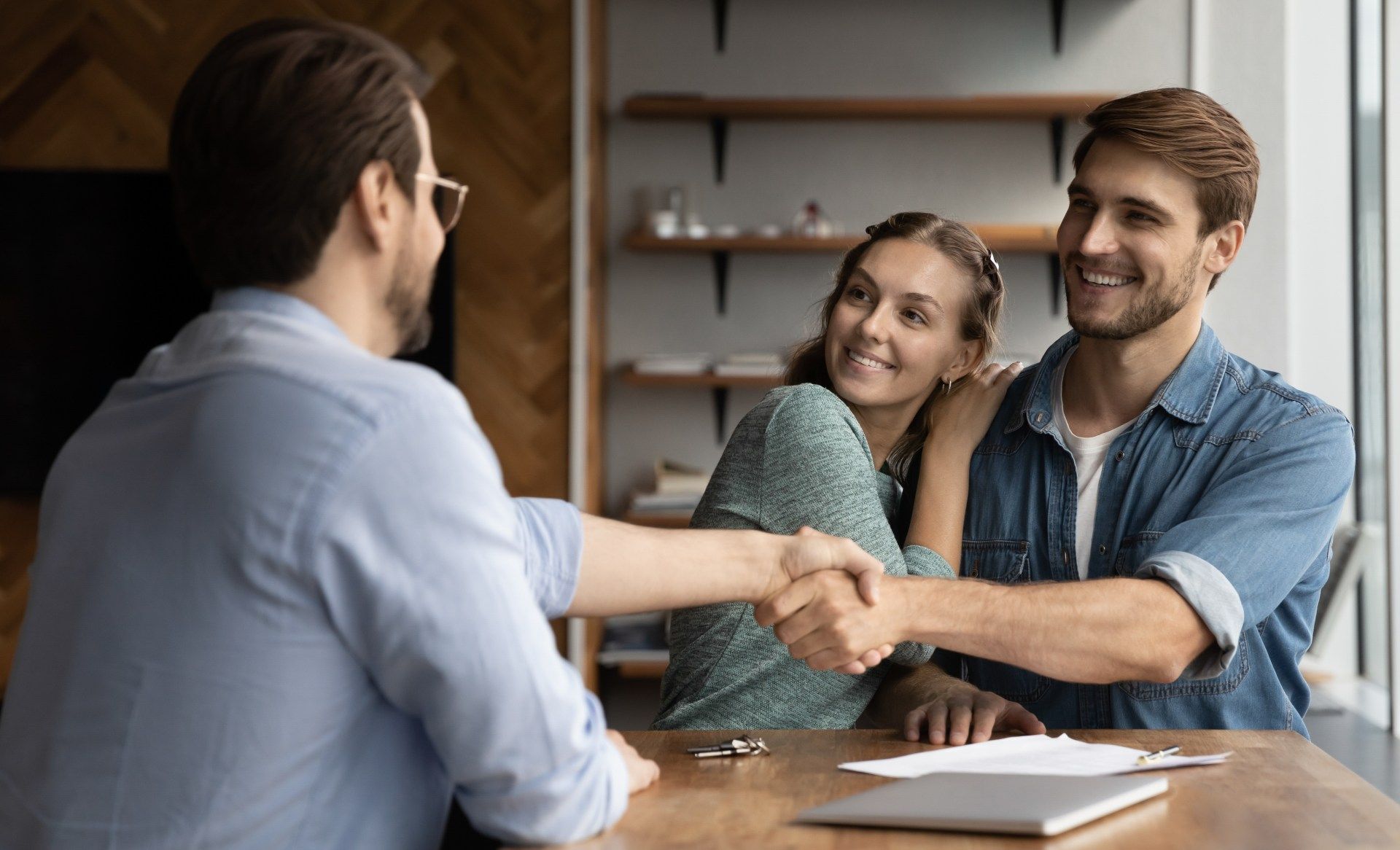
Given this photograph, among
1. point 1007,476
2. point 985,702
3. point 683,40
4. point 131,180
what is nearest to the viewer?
point 985,702

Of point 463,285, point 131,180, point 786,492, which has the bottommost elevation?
point 786,492

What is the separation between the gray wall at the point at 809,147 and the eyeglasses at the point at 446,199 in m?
3.15

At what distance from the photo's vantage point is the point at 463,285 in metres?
4.07

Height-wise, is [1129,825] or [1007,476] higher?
[1007,476]

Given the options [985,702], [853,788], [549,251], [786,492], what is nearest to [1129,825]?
[853,788]

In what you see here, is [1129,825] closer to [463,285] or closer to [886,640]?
[886,640]

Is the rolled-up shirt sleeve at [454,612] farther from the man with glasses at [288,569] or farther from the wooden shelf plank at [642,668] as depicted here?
the wooden shelf plank at [642,668]

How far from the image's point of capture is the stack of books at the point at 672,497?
4020 mm

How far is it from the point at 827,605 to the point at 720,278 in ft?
9.51

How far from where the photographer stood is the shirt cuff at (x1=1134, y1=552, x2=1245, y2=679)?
1.49 meters

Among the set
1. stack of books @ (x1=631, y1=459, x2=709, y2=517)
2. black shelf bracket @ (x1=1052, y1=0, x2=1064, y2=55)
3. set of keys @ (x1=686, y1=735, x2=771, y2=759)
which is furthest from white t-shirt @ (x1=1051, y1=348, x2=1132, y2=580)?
black shelf bracket @ (x1=1052, y1=0, x2=1064, y2=55)

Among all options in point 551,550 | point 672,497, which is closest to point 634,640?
point 672,497

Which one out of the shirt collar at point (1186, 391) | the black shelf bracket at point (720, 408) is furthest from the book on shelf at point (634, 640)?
the shirt collar at point (1186, 391)

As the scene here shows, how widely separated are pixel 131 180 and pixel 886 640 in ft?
10.8
